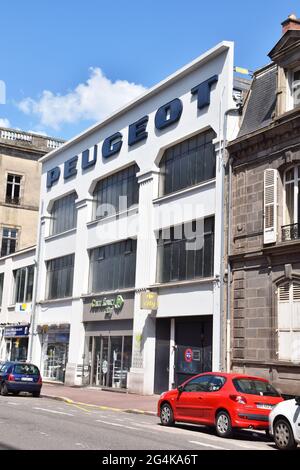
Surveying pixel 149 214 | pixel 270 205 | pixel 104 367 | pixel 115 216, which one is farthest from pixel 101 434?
pixel 115 216

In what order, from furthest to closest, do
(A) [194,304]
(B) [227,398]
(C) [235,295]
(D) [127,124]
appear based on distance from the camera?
1. (D) [127,124]
2. (A) [194,304]
3. (C) [235,295]
4. (B) [227,398]

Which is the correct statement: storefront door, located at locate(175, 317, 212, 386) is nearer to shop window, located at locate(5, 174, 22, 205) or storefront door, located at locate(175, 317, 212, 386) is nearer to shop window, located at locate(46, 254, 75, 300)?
shop window, located at locate(46, 254, 75, 300)

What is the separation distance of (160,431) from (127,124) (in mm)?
19259

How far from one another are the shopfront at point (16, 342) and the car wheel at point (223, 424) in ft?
86.2

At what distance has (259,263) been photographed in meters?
20.8

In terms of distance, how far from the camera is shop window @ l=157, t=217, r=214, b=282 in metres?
23.9

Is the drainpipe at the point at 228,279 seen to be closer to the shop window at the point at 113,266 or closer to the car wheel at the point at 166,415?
the car wheel at the point at 166,415

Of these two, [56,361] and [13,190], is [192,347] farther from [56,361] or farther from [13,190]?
[13,190]

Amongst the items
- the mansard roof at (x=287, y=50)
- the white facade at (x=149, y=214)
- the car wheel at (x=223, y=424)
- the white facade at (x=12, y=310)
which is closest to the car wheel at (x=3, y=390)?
the white facade at (x=149, y=214)

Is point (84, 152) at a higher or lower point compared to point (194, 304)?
higher

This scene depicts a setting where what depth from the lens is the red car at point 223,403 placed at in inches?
538

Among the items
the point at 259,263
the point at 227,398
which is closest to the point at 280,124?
the point at 259,263

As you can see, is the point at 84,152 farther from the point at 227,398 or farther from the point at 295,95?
the point at 227,398

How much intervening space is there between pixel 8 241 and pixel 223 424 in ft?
127
